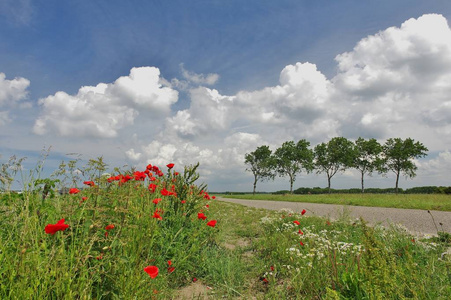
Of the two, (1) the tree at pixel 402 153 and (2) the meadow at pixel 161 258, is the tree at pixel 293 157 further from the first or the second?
(2) the meadow at pixel 161 258

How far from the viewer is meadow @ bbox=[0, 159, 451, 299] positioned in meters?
1.87

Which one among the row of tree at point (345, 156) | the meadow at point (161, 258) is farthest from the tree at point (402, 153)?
the meadow at point (161, 258)

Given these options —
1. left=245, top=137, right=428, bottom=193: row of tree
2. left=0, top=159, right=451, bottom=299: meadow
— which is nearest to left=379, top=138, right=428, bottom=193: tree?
left=245, top=137, right=428, bottom=193: row of tree

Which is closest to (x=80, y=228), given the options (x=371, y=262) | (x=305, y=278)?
(x=305, y=278)

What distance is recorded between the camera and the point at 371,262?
2.04 m

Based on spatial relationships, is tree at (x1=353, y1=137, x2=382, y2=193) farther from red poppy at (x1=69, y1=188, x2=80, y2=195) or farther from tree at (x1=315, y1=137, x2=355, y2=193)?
red poppy at (x1=69, y1=188, x2=80, y2=195)

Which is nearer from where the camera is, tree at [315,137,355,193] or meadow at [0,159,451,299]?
meadow at [0,159,451,299]

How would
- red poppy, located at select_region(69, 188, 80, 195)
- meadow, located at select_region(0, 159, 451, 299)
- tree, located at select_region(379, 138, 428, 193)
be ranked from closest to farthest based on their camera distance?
meadow, located at select_region(0, 159, 451, 299)
red poppy, located at select_region(69, 188, 80, 195)
tree, located at select_region(379, 138, 428, 193)

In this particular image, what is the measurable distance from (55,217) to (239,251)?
3.02 m

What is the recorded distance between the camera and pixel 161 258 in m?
3.16

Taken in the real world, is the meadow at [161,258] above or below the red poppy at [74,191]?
below

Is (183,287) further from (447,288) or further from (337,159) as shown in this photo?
(337,159)

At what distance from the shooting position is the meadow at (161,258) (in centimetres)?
187

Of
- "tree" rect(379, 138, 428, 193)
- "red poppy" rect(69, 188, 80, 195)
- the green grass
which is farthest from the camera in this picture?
"tree" rect(379, 138, 428, 193)
